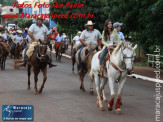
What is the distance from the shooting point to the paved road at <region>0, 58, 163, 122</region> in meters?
9.35

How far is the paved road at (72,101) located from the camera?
9352 mm

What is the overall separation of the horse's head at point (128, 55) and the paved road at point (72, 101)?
1224 mm

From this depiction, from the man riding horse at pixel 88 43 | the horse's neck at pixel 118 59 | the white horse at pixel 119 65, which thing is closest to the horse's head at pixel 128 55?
the white horse at pixel 119 65

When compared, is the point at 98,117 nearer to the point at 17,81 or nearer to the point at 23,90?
the point at 23,90

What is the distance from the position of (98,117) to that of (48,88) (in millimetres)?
5521

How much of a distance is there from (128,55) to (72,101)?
2.83 metres

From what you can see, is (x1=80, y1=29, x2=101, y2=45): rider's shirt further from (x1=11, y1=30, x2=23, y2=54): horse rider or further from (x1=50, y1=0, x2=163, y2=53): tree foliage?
(x1=11, y1=30, x2=23, y2=54): horse rider

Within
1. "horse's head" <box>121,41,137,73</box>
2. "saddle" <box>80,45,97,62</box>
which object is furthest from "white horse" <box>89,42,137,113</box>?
"saddle" <box>80,45,97,62</box>

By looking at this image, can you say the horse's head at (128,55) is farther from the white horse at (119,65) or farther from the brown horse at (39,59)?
the brown horse at (39,59)

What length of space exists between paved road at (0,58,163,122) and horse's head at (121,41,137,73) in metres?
1.22

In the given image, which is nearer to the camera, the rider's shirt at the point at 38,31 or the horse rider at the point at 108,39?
the horse rider at the point at 108,39

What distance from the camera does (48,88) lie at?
577 inches

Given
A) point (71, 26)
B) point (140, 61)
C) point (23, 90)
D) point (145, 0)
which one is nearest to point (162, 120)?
point (23, 90)

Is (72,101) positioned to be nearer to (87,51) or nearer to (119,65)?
(119,65)
